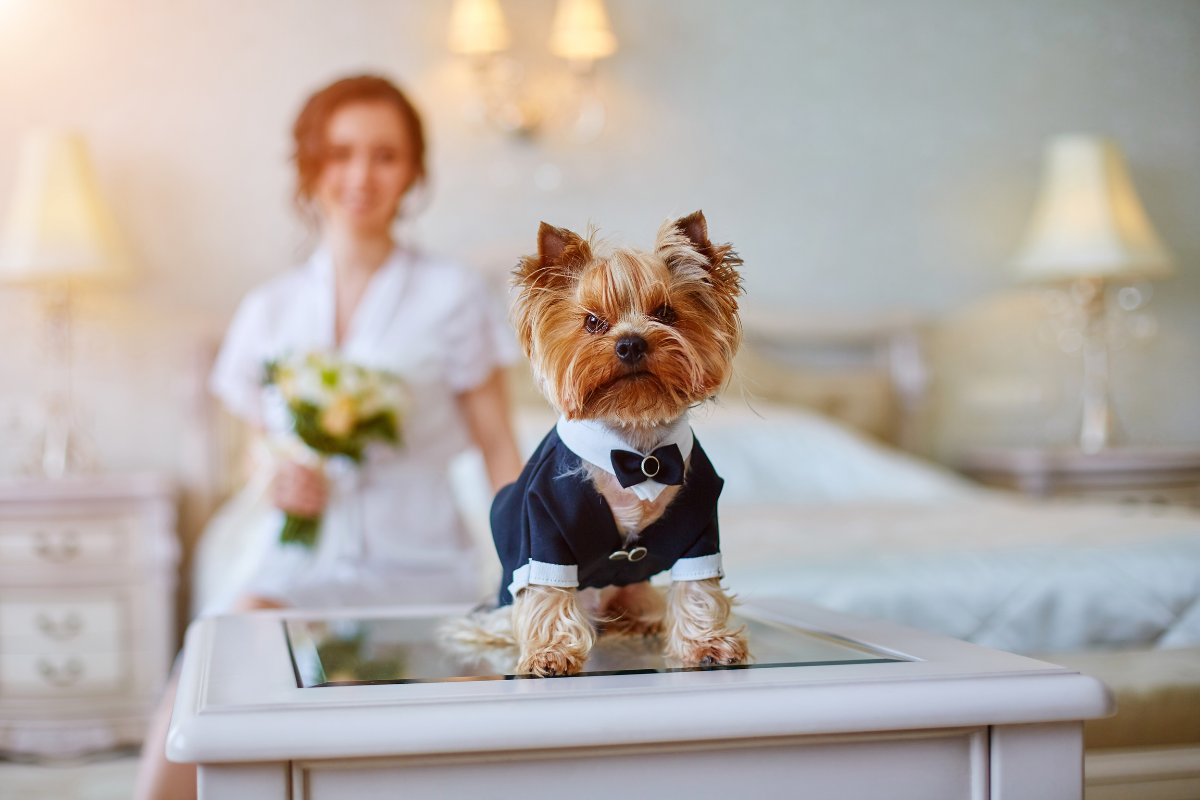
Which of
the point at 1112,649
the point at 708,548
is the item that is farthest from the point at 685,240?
the point at 1112,649

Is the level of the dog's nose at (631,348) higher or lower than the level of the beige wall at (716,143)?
lower

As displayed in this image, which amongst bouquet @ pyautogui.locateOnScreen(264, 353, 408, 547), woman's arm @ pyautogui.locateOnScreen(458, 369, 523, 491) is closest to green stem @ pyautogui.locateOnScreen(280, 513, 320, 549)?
bouquet @ pyautogui.locateOnScreen(264, 353, 408, 547)

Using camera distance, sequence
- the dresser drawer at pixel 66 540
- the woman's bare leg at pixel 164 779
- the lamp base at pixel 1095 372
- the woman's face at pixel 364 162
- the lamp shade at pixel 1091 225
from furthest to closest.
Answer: the lamp base at pixel 1095 372 < the lamp shade at pixel 1091 225 < the dresser drawer at pixel 66 540 < the woman's face at pixel 364 162 < the woman's bare leg at pixel 164 779

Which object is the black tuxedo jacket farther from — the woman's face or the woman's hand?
the woman's face

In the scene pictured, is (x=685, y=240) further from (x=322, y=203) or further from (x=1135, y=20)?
(x=1135, y=20)

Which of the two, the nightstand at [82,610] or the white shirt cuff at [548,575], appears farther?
the nightstand at [82,610]

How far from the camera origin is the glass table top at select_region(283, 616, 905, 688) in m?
0.73

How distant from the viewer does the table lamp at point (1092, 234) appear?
3.57m

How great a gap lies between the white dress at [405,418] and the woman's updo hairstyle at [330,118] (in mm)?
177

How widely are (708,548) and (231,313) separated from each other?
2.89 metres

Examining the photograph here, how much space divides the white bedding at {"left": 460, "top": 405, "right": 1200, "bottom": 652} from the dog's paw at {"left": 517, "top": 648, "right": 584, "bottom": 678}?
883 millimetres

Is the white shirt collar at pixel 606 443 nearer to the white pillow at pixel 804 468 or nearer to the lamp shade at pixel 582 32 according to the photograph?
the white pillow at pixel 804 468

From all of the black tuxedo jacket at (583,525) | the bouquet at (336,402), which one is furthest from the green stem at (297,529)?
the black tuxedo jacket at (583,525)

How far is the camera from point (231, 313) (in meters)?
3.29
